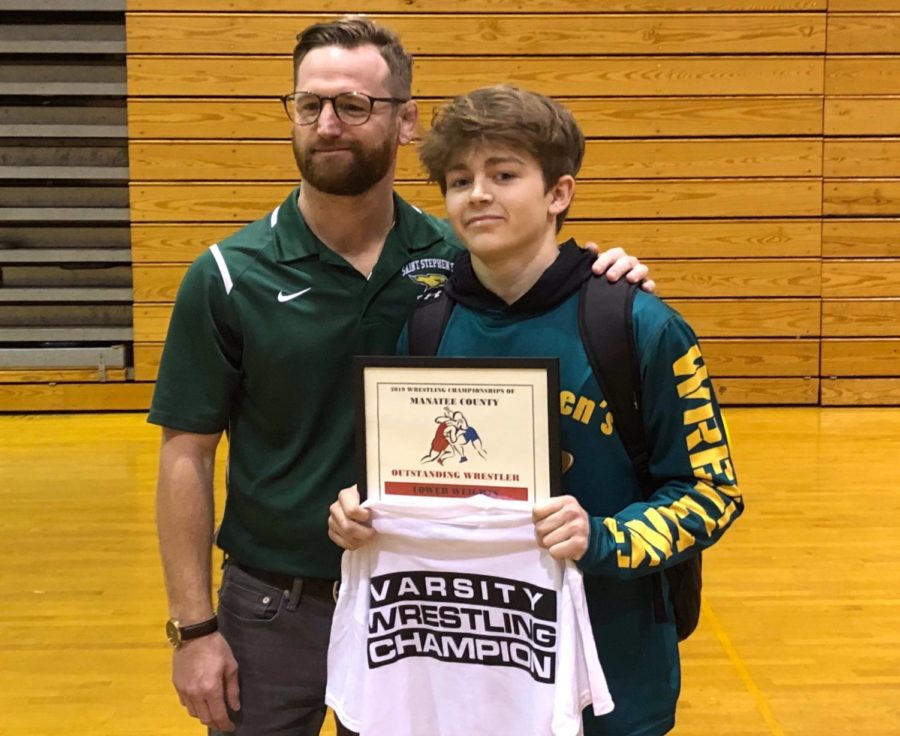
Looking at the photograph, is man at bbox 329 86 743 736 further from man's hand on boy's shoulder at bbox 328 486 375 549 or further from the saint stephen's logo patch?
the saint stephen's logo patch

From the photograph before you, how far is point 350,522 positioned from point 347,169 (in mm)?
525

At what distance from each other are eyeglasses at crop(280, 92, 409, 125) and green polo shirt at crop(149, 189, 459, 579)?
168 mm

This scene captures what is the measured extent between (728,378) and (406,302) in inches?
221

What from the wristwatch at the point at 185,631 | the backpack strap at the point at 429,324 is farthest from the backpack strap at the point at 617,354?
the wristwatch at the point at 185,631

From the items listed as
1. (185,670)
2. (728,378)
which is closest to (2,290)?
(728,378)

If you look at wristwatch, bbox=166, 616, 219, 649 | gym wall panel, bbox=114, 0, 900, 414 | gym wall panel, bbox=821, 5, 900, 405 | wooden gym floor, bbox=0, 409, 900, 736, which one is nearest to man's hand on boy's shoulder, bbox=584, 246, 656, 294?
wristwatch, bbox=166, 616, 219, 649

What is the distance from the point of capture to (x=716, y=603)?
3.26m

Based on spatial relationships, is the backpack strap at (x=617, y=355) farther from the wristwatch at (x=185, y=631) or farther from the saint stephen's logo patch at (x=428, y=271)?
the wristwatch at (x=185, y=631)

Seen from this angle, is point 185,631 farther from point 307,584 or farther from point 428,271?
point 428,271

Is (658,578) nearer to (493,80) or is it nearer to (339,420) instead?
(339,420)

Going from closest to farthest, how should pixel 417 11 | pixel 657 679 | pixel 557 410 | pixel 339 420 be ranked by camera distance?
pixel 557 410 < pixel 657 679 < pixel 339 420 < pixel 417 11

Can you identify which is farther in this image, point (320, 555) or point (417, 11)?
point (417, 11)

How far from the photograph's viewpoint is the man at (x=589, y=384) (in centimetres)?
120

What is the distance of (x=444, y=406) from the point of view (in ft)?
3.93
